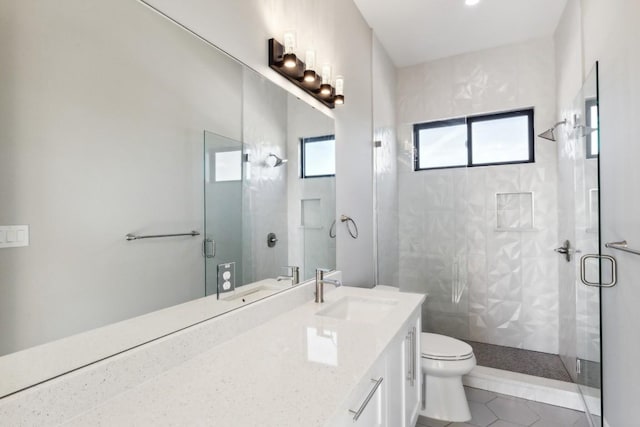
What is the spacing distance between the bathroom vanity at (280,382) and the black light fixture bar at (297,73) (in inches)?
44.5

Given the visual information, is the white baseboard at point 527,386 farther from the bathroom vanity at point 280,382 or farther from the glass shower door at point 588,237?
the bathroom vanity at point 280,382

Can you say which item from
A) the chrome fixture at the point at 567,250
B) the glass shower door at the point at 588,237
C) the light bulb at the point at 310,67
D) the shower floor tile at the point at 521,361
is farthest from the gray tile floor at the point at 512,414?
the light bulb at the point at 310,67

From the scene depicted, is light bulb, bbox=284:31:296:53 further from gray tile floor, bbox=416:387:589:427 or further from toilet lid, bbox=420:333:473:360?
gray tile floor, bbox=416:387:589:427

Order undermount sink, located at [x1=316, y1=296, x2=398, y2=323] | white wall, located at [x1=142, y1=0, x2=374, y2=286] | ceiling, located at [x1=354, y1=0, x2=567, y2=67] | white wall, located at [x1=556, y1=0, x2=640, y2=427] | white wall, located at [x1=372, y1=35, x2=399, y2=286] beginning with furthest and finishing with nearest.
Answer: white wall, located at [x1=372, y1=35, x2=399, y2=286], ceiling, located at [x1=354, y1=0, x2=567, y2=67], undermount sink, located at [x1=316, y1=296, x2=398, y2=323], white wall, located at [x1=556, y1=0, x2=640, y2=427], white wall, located at [x1=142, y1=0, x2=374, y2=286]

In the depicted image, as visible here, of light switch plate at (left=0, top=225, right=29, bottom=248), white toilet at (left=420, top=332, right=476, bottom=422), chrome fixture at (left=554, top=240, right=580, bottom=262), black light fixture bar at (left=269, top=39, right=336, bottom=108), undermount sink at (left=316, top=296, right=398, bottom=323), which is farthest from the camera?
chrome fixture at (left=554, top=240, right=580, bottom=262)

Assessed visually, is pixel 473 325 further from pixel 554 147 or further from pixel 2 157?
pixel 2 157

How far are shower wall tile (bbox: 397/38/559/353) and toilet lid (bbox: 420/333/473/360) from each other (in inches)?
36.8

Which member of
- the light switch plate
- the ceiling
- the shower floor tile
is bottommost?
the shower floor tile

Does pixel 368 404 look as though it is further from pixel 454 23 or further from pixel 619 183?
pixel 454 23

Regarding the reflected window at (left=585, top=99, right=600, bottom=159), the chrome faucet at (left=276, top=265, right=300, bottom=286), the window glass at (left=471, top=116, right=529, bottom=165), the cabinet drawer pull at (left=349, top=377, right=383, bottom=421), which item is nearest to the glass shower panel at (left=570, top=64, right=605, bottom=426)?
the reflected window at (left=585, top=99, right=600, bottom=159)

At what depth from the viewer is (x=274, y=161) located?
162 centimetres

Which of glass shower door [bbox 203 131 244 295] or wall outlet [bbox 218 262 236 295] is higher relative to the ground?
glass shower door [bbox 203 131 244 295]

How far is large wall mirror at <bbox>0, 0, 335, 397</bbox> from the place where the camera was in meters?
0.69

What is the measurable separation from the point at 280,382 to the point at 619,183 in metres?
1.78
